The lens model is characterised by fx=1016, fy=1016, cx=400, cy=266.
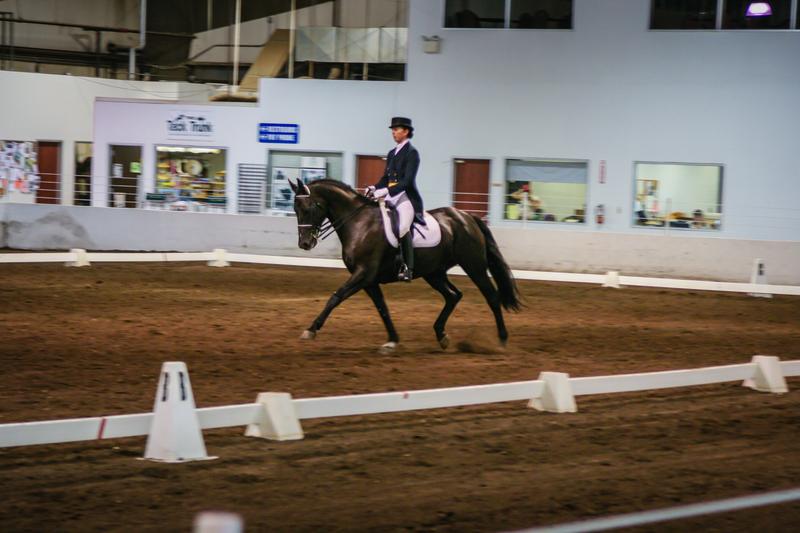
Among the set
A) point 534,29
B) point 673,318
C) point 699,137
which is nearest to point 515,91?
point 534,29

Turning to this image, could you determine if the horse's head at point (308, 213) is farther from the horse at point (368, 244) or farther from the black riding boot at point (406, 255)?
the black riding boot at point (406, 255)

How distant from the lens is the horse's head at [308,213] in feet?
39.0

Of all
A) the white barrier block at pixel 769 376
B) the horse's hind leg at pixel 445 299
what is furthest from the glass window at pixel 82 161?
the white barrier block at pixel 769 376

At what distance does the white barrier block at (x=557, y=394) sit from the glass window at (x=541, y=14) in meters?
17.7

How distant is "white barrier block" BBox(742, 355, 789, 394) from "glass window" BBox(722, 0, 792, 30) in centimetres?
1591

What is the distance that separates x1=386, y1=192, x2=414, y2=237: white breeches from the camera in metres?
11.8

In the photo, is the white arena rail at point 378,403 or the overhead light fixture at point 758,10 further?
the overhead light fixture at point 758,10

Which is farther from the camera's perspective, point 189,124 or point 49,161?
point 49,161

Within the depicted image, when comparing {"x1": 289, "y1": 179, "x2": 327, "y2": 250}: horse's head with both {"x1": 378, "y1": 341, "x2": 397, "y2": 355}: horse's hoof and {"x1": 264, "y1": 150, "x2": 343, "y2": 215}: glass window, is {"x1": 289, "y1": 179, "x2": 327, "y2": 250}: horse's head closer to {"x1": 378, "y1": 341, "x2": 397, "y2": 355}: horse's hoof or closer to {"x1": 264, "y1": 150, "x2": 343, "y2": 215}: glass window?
{"x1": 378, "y1": 341, "x2": 397, "y2": 355}: horse's hoof

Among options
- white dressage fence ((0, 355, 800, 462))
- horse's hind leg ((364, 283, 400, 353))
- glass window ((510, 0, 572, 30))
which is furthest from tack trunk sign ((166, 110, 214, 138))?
white dressage fence ((0, 355, 800, 462))

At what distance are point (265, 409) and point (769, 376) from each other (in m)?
5.42

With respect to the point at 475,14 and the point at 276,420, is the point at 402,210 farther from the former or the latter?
the point at 475,14

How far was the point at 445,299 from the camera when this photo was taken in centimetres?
1264

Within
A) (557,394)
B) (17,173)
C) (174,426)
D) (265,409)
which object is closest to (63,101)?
(17,173)
